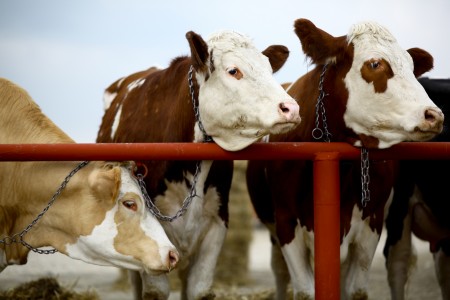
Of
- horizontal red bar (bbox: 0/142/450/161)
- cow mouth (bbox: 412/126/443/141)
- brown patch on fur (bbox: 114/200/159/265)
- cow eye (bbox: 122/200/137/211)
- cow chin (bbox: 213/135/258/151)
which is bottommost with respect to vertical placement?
brown patch on fur (bbox: 114/200/159/265)

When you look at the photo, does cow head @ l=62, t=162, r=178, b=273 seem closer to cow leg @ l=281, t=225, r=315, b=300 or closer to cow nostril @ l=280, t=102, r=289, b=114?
cow nostril @ l=280, t=102, r=289, b=114

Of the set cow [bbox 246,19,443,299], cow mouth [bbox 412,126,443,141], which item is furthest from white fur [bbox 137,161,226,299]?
cow mouth [bbox 412,126,443,141]

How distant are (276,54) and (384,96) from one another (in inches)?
28.8

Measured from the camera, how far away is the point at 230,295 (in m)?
7.50

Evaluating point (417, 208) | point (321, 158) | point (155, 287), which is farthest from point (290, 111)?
point (417, 208)

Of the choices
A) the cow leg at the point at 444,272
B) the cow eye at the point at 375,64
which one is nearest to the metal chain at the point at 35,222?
the cow eye at the point at 375,64

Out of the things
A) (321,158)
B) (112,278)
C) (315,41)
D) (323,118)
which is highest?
(315,41)

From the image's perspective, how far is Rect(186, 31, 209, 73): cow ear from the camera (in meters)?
4.29

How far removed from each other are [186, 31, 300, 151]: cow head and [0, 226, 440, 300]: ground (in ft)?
10.6

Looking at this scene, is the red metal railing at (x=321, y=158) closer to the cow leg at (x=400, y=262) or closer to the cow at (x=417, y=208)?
the cow at (x=417, y=208)

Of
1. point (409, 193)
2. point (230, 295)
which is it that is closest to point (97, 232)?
point (409, 193)

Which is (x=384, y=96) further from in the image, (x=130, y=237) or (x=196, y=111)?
(x=130, y=237)

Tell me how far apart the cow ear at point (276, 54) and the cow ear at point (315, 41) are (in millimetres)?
112

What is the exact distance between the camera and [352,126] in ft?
15.2
